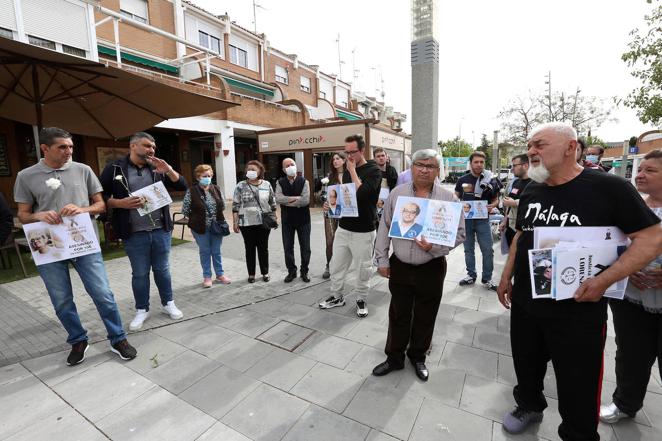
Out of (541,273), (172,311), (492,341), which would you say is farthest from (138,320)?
(541,273)

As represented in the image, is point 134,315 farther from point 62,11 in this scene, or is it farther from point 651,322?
point 62,11

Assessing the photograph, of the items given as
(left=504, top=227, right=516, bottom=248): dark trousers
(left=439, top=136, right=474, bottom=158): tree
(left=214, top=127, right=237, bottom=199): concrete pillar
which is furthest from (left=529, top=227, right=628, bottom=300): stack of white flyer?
(left=439, top=136, right=474, bottom=158): tree

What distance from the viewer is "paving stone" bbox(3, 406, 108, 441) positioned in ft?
7.28

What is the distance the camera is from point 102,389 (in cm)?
272

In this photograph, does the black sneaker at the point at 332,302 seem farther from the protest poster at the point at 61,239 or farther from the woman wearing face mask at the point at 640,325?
the woman wearing face mask at the point at 640,325

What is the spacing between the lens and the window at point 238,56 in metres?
22.7

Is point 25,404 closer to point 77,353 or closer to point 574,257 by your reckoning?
point 77,353

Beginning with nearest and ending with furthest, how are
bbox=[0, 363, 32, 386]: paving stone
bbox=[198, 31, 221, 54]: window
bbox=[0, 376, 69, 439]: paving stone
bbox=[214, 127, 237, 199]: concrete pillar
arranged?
bbox=[0, 376, 69, 439]: paving stone, bbox=[0, 363, 32, 386]: paving stone, bbox=[214, 127, 237, 199]: concrete pillar, bbox=[198, 31, 221, 54]: window

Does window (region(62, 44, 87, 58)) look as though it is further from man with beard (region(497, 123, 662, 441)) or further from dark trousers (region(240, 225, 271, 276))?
man with beard (region(497, 123, 662, 441))

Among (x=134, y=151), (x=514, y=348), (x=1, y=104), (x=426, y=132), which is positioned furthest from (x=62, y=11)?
Answer: (x=514, y=348)

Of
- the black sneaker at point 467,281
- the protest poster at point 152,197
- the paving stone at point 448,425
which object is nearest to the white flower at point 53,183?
the protest poster at point 152,197

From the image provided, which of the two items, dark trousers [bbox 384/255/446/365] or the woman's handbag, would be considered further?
the woman's handbag

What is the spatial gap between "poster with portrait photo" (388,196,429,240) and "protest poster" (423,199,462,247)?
0.04 meters

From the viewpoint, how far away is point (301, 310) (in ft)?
13.9
